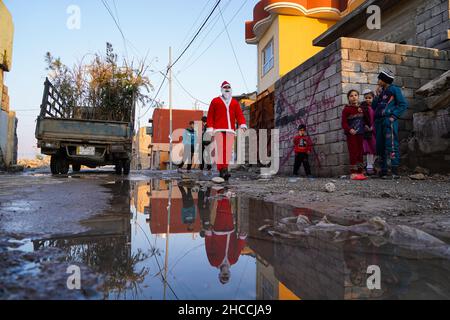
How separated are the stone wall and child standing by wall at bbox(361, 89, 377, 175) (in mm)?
363

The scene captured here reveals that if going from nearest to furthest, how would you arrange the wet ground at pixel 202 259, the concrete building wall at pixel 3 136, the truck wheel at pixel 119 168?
the wet ground at pixel 202 259
the truck wheel at pixel 119 168
the concrete building wall at pixel 3 136

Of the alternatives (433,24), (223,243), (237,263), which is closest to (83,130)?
(223,243)

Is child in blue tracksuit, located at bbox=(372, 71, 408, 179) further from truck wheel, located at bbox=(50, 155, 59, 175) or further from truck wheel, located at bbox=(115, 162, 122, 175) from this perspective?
truck wheel, located at bbox=(50, 155, 59, 175)

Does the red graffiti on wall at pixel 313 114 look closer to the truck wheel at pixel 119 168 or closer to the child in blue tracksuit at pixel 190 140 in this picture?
the child in blue tracksuit at pixel 190 140

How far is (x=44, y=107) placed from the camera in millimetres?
8258

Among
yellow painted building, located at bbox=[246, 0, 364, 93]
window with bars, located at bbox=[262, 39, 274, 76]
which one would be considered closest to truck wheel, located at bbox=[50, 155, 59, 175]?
yellow painted building, located at bbox=[246, 0, 364, 93]

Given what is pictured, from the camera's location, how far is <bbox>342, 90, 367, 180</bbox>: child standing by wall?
5.57 m

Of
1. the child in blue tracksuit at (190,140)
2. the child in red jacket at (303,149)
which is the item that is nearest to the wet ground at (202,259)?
the child in red jacket at (303,149)

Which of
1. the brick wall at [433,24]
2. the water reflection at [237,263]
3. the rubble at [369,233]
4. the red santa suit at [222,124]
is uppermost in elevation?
the brick wall at [433,24]

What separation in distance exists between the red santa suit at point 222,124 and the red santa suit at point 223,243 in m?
3.79

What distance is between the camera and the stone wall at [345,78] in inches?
245

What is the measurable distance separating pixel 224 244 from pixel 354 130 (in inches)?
183
